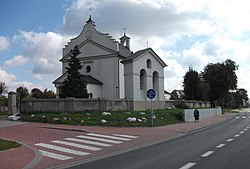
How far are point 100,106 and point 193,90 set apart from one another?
33987 millimetres

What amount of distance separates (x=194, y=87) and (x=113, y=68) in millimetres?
18357

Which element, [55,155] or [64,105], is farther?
[64,105]

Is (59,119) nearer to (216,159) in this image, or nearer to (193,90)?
(216,159)

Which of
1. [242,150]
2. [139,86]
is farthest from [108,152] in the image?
[139,86]

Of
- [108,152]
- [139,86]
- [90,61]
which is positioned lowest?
[108,152]

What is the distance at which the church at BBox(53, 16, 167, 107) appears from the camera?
46.3 metres

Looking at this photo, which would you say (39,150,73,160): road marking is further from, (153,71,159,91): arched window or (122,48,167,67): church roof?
(153,71,159,91): arched window

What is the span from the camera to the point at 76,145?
52.4ft

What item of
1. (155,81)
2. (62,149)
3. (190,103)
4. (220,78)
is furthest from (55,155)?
(220,78)

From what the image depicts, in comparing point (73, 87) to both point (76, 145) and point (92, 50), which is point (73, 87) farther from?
point (76, 145)

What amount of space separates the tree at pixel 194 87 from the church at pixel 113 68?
10699 mm

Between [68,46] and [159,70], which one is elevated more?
[68,46]

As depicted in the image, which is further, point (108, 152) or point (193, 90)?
point (193, 90)

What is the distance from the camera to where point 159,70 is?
52.3m
